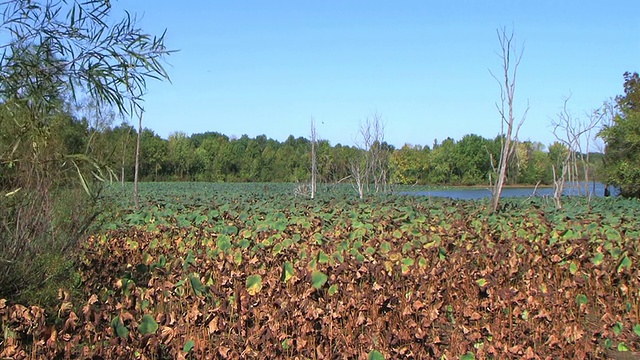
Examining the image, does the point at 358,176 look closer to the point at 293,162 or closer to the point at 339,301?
the point at 339,301

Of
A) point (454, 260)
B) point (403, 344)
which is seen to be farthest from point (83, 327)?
point (454, 260)

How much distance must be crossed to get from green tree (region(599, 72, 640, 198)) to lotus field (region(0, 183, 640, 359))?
20.7 m

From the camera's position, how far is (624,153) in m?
28.4

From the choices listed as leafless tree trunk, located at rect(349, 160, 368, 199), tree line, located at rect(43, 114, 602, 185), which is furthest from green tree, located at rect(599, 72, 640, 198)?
tree line, located at rect(43, 114, 602, 185)

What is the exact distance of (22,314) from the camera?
4.26 metres

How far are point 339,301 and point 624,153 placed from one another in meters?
26.9

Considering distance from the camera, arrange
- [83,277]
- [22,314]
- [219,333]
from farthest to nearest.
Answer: [83,277]
[219,333]
[22,314]

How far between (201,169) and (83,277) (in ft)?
213

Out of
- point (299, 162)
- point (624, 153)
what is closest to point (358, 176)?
point (624, 153)

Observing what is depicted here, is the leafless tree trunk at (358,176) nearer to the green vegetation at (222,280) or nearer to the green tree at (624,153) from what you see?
the green tree at (624,153)

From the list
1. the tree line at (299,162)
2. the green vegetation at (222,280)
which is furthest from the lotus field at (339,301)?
the tree line at (299,162)

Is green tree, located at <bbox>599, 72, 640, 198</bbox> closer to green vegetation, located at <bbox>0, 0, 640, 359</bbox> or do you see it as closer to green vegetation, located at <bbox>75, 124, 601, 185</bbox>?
green vegetation, located at <bbox>0, 0, 640, 359</bbox>

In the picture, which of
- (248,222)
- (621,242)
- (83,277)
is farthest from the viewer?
(248,222)

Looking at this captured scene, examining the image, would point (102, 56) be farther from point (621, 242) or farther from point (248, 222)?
point (248, 222)
